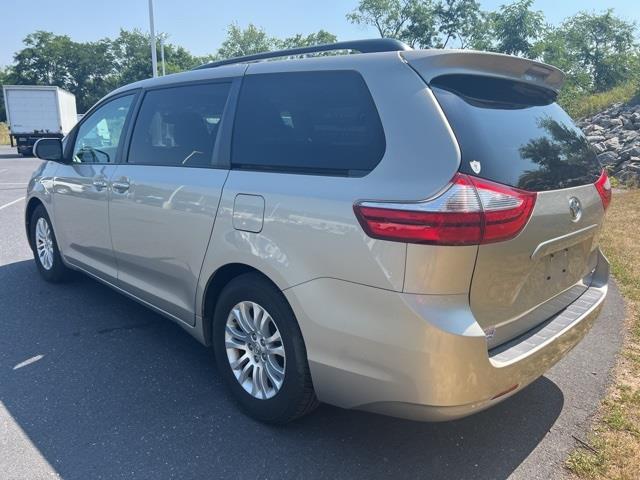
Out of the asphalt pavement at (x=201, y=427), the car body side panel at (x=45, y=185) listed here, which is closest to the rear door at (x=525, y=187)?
the asphalt pavement at (x=201, y=427)

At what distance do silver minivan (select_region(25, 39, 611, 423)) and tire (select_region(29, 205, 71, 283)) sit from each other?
2.01 m

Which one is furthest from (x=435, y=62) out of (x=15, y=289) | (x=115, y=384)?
(x=15, y=289)

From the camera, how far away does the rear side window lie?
2.35 metres

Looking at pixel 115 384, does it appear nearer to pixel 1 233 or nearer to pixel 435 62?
pixel 435 62

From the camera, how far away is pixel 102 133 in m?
4.34

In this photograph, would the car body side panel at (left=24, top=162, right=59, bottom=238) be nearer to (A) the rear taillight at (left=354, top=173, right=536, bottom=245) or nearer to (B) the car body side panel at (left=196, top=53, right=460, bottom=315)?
(B) the car body side panel at (left=196, top=53, right=460, bottom=315)

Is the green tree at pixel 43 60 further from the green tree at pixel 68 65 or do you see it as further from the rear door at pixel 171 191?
the rear door at pixel 171 191

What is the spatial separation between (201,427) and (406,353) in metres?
1.38

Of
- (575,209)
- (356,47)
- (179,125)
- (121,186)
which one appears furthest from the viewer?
(121,186)

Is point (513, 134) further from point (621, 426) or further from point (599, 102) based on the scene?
point (599, 102)

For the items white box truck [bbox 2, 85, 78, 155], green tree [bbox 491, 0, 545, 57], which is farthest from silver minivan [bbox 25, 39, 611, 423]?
green tree [bbox 491, 0, 545, 57]

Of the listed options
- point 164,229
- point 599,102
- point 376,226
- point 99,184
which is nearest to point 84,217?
point 99,184

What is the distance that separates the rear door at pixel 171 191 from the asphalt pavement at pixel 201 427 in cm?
48


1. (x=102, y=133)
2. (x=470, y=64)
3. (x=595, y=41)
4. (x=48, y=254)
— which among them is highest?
(x=595, y=41)
